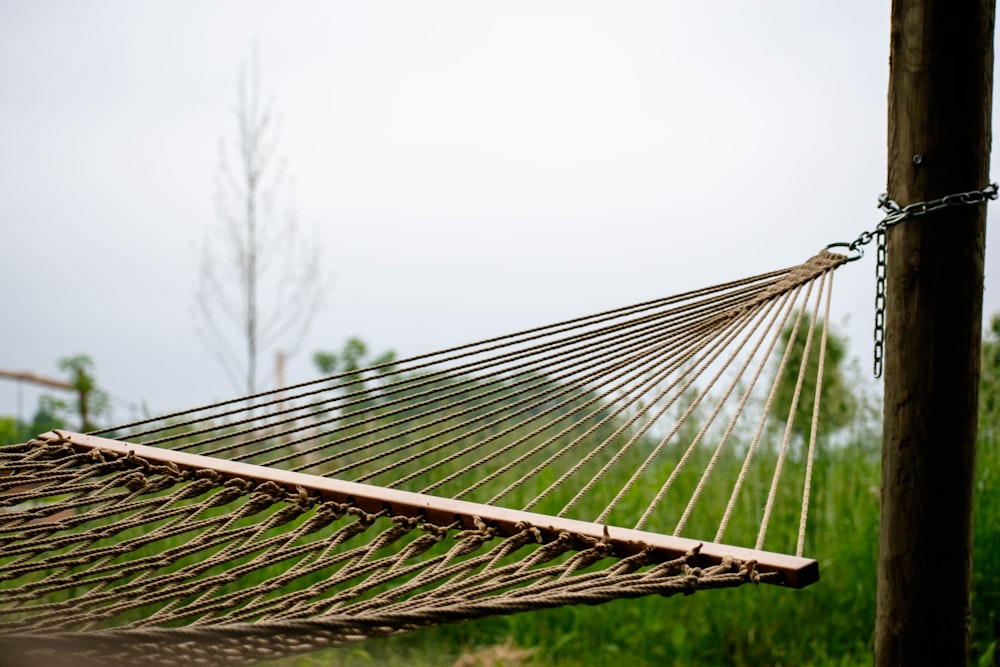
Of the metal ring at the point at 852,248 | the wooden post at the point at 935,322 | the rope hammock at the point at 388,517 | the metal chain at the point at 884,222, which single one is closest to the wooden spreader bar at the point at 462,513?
the rope hammock at the point at 388,517

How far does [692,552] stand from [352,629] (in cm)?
42

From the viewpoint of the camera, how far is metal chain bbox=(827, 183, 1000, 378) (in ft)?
4.48

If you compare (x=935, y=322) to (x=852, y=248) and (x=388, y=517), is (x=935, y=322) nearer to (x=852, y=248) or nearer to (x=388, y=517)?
(x=852, y=248)

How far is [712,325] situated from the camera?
1.56m

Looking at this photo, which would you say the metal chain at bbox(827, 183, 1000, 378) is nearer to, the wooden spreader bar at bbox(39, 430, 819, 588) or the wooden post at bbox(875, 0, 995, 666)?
the wooden post at bbox(875, 0, 995, 666)

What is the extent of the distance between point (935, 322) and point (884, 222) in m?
0.15

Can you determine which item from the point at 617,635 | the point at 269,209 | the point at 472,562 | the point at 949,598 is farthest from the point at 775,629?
the point at 269,209

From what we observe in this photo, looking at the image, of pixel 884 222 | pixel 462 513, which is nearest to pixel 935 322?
pixel 884 222

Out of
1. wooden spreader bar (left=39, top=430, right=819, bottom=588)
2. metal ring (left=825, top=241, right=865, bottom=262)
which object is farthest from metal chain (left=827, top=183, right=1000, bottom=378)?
wooden spreader bar (left=39, top=430, right=819, bottom=588)

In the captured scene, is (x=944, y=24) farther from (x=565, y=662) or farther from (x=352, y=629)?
(x=565, y=662)

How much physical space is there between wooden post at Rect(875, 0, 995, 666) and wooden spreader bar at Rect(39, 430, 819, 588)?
291 millimetres

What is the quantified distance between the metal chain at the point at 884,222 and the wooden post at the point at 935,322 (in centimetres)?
1

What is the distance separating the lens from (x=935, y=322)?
138 centimetres

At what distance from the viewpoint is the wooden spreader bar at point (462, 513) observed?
3.63 ft
